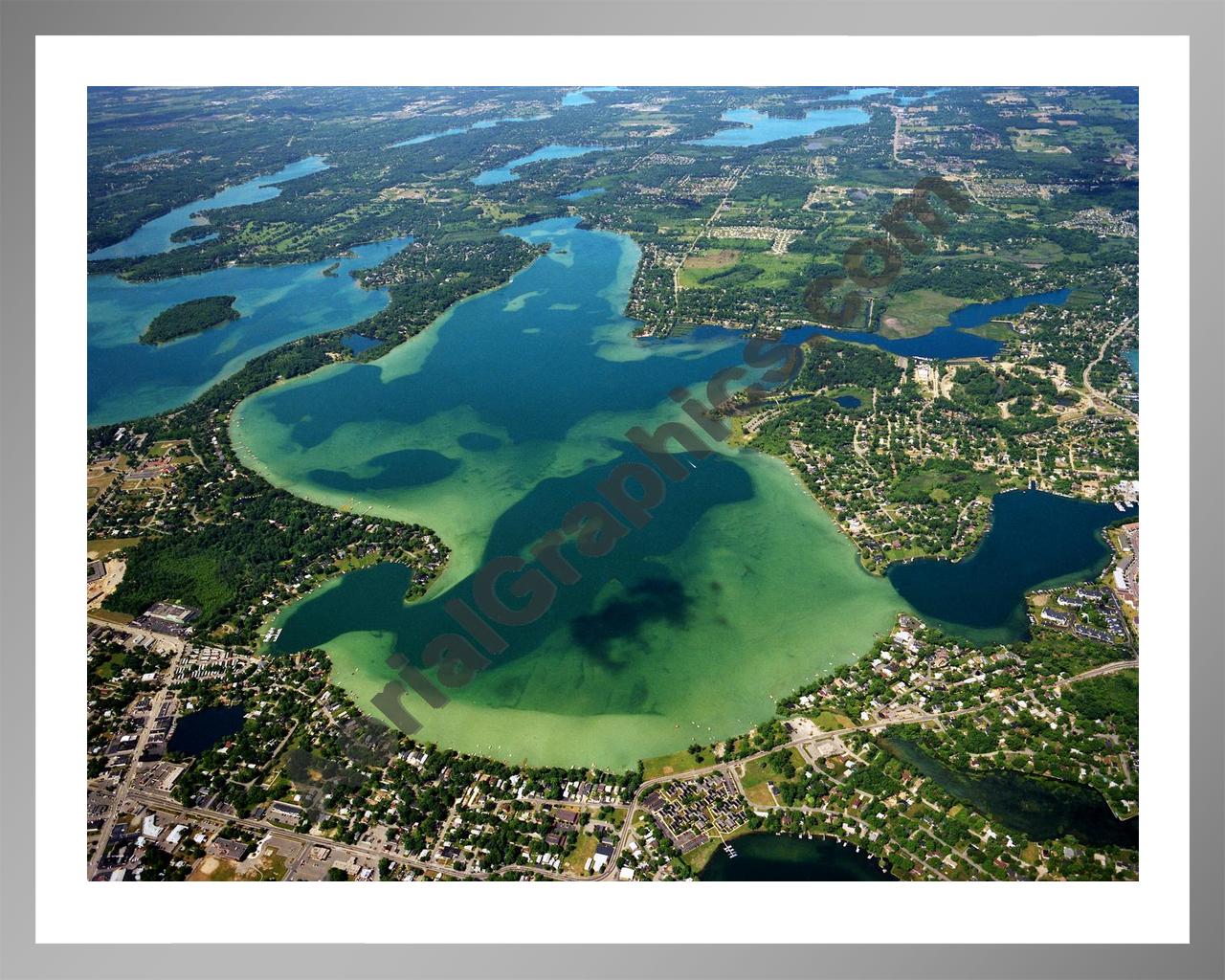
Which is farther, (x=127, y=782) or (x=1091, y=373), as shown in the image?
(x=1091, y=373)

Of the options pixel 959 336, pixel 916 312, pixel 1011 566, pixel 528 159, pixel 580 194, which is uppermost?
pixel 528 159

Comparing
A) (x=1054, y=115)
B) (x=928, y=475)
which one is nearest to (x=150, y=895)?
(x=928, y=475)

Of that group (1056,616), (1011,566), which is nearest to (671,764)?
(1056,616)

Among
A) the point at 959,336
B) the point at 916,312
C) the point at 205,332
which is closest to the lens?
the point at 959,336

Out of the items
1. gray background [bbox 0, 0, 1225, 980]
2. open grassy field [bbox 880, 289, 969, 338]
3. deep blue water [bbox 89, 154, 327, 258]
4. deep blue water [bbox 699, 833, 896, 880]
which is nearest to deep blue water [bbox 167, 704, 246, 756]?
deep blue water [bbox 699, 833, 896, 880]

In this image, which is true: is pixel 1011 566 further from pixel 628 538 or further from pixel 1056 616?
pixel 628 538

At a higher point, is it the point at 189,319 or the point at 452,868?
the point at 189,319

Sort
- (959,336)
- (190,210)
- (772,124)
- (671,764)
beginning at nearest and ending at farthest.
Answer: (671,764)
(959,336)
(190,210)
(772,124)

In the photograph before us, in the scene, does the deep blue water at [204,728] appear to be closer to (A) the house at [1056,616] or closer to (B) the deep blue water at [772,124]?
(A) the house at [1056,616]

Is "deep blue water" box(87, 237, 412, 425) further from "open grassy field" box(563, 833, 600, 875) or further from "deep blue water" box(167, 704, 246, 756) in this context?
"open grassy field" box(563, 833, 600, 875)
